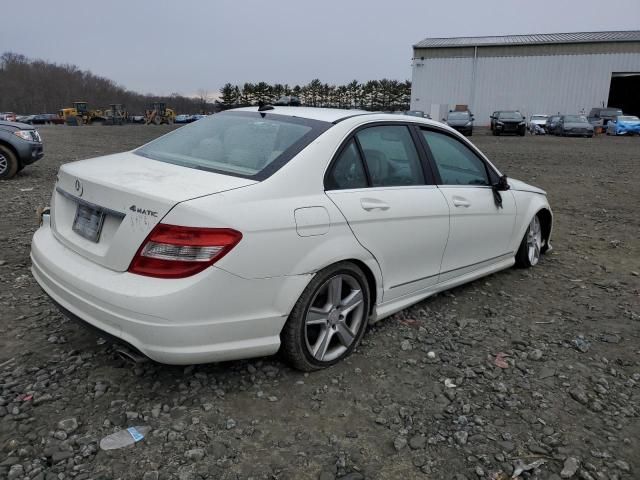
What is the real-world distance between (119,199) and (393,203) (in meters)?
1.64

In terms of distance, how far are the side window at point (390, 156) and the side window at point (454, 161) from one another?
23 centimetres

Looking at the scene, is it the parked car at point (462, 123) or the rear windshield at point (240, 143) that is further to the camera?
the parked car at point (462, 123)

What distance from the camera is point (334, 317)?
315 centimetres

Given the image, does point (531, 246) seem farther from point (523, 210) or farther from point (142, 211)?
point (142, 211)

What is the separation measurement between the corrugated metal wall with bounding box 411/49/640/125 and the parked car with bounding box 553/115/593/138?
15047 mm

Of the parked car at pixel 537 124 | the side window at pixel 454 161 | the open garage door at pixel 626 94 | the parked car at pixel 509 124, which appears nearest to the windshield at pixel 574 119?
the parked car at pixel 509 124

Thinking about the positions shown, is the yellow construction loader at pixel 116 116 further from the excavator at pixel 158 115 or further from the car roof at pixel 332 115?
the car roof at pixel 332 115

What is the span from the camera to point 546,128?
34.2 m

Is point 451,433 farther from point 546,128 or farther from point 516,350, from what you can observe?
point 546,128

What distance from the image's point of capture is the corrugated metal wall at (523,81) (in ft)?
143

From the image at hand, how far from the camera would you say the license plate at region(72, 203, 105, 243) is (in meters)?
2.78

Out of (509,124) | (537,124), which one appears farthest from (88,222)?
(537,124)

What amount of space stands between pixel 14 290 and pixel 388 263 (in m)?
3.06

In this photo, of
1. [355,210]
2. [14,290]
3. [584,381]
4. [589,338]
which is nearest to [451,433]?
[584,381]
